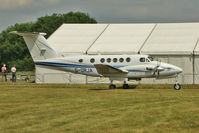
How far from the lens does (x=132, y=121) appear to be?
51.4 feet

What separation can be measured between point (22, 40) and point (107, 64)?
80.7 m

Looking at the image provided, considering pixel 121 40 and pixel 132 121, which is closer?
pixel 132 121

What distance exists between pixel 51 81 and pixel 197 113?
2744 cm

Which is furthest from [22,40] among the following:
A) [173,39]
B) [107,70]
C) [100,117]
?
[100,117]

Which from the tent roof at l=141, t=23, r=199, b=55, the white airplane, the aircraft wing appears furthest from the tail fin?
the tent roof at l=141, t=23, r=199, b=55

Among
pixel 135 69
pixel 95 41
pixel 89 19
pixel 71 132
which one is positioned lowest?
pixel 71 132

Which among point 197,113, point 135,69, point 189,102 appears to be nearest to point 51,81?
point 135,69

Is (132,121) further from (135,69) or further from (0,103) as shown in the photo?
(135,69)

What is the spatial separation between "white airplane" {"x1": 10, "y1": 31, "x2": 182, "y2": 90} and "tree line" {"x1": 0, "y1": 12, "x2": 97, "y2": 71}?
67135 millimetres

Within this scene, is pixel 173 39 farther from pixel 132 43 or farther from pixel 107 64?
pixel 107 64

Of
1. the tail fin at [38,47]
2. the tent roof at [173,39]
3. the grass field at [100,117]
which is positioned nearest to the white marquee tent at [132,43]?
the tent roof at [173,39]

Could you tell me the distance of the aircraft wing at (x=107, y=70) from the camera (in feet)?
107

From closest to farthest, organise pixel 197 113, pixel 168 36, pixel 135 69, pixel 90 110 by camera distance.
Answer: pixel 197 113 < pixel 90 110 < pixel 135 69 < pixel 168 36

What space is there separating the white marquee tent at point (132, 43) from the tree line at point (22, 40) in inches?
2253
